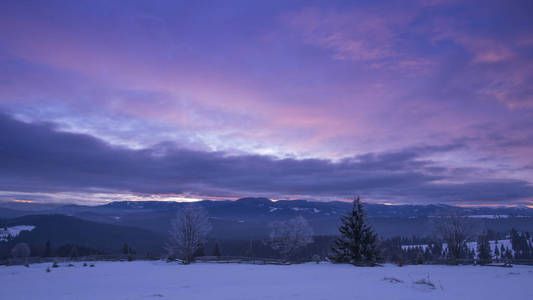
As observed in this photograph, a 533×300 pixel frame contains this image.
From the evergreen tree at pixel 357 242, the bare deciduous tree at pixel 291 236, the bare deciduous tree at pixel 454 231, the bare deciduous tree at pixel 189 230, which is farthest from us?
the bare deciduous tree at pixel 291 236

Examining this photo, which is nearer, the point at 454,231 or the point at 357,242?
the point at 357,242

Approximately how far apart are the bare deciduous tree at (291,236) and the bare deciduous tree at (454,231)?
2375 cm

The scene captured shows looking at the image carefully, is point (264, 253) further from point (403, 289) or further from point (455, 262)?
point (403, 289)

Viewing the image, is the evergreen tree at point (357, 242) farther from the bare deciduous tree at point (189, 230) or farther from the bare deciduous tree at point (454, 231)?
the bare deciduous tree at point (189, 230)

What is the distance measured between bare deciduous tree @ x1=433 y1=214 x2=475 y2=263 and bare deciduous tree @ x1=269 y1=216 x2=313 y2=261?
23751 millimetres

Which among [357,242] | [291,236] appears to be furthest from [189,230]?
[357,242]

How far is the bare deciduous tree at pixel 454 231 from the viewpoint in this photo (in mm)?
47281

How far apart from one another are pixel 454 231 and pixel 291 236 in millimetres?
29109

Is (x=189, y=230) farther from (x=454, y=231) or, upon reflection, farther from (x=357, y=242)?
(x=454, y=231)

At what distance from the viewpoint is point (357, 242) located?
119 ft

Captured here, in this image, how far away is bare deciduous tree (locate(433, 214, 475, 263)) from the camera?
47281mm

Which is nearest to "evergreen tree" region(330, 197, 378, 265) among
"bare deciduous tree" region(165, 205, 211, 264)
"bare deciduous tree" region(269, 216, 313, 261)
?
"bare deciduous tree" region(269, 216, 313, 261)

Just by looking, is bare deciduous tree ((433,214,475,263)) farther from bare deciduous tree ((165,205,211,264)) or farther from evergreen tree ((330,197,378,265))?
bare deciduous tree ((165,205,211,264))

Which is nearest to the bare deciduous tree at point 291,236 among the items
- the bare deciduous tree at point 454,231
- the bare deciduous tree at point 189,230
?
the bare deciduous tree at point 189,230
